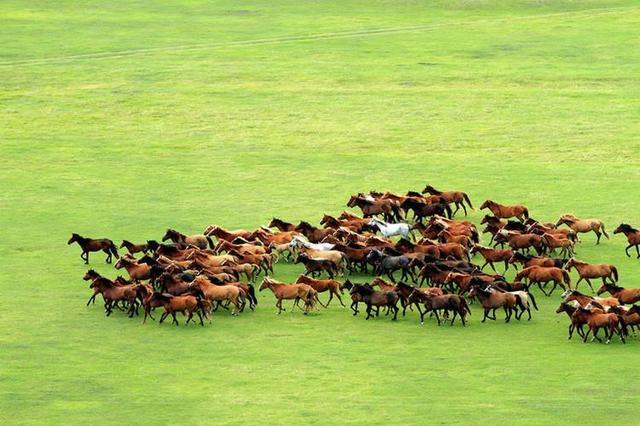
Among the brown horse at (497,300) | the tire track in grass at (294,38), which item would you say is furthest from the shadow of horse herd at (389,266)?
the tire track in grass at (294,38)

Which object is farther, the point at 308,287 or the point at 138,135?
the point at 138,135

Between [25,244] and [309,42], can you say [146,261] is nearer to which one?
[25,244]

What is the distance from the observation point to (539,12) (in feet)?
213

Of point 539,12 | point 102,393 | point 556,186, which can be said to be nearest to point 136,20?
point 539,12

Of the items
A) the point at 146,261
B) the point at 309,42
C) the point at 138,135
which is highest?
the point at 309,42

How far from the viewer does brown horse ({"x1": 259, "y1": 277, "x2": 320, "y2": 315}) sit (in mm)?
26422

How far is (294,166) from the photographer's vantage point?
39.5 meters

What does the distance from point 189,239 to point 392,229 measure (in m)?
4.11

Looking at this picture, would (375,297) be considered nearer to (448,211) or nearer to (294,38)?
(448,211)

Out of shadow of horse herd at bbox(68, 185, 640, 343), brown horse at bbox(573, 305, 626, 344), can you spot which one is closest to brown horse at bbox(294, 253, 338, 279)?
shadow of horse herd at bbox(68, 185, 640, 343)

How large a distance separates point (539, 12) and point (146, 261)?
131 ft

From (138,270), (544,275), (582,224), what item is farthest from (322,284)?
(582,224)

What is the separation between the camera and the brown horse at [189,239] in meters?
29.9

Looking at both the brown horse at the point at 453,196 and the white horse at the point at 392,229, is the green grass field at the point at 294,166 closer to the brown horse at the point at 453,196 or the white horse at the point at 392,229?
the brown horse at the point at 453,196
